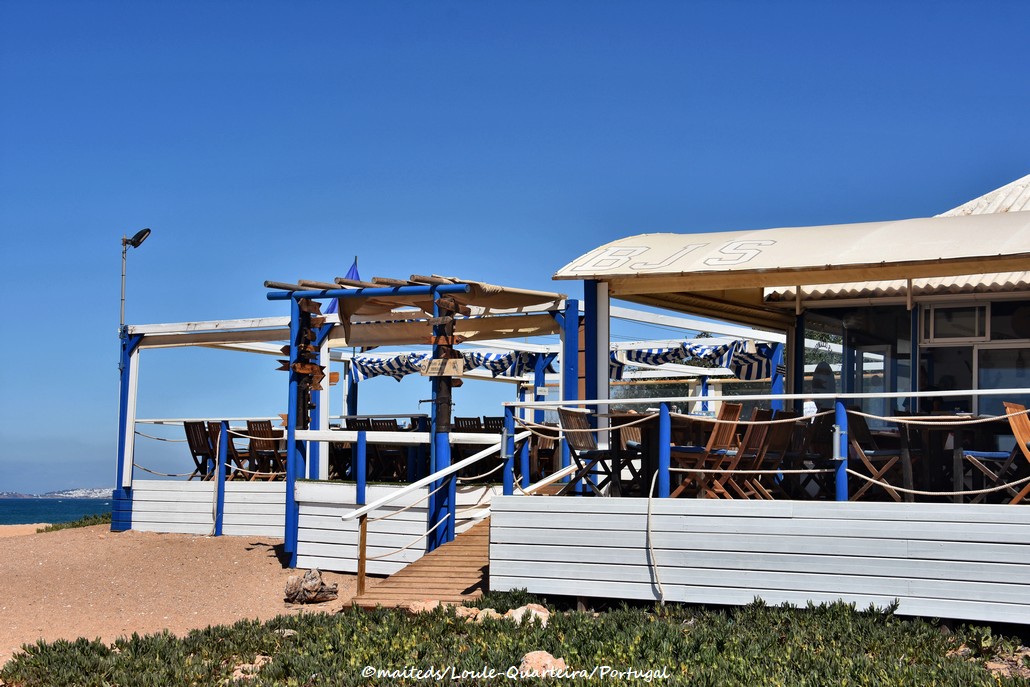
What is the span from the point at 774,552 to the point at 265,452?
380 inches

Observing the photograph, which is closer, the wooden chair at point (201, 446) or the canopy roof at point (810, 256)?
the canopy roof at point (810, 256)

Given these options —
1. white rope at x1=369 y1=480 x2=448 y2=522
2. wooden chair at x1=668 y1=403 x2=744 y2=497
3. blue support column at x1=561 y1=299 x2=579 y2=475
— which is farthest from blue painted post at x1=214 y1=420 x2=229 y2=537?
wooden chair at x1=668 y1=403 x2=744 y2=497

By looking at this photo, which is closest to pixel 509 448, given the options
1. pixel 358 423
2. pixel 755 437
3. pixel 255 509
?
pixel 755 437

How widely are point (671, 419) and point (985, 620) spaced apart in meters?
2.82

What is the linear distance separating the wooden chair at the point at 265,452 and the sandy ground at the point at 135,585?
3.86 ft

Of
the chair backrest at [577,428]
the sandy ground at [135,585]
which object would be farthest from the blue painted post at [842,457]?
the sandy ground at [135,585]

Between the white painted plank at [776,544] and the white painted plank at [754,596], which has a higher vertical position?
the white painted plank at [776,544]

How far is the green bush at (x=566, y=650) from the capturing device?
6.68 meters

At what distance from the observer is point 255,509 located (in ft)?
51.8

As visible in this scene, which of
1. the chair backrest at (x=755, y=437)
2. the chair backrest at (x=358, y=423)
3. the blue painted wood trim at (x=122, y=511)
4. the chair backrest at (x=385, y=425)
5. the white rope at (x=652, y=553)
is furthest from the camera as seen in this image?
the chair backrest at (x=358, y=423)

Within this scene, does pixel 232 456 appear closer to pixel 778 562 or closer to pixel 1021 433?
pixel 778 562

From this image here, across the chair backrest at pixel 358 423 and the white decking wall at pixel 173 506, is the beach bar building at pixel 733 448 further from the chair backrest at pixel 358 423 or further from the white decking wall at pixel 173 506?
the chair backrest at pixel 358 423

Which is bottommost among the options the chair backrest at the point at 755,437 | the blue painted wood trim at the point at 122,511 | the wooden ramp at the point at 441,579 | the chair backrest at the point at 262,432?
the blue painted wood trim at the point at 122,511

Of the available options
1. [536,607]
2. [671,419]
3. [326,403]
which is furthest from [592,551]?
[326,403]
